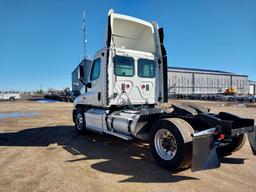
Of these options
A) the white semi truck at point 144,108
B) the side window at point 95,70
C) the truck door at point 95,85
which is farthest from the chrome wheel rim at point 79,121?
the side window at point 95,70

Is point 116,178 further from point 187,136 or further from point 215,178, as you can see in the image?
point 215,178

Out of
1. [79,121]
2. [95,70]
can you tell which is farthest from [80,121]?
[95,70]

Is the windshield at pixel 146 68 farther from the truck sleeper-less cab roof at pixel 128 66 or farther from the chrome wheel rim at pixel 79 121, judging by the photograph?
the chrome wheel rim at pixel 79 121

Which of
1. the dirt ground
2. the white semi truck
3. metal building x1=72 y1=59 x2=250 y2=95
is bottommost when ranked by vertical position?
the dirt ground

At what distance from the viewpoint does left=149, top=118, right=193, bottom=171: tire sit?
11.8ft

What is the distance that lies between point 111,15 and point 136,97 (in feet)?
8.45

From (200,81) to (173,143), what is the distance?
70.1 m

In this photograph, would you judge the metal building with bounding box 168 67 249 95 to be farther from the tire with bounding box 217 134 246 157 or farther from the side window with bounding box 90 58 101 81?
the tire with bounding box 217 134 246 157

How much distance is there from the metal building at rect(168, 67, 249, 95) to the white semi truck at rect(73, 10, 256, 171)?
53.2 m

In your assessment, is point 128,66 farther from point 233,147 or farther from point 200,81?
point 200,81

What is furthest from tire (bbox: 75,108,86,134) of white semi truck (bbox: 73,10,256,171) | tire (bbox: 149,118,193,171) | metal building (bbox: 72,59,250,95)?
metal building (bbox: 72,59,250,95)

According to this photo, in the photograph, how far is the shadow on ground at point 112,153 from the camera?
3771 mm

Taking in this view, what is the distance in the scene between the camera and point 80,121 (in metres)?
7.68

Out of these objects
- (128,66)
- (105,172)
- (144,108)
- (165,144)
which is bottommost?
(105,172)
